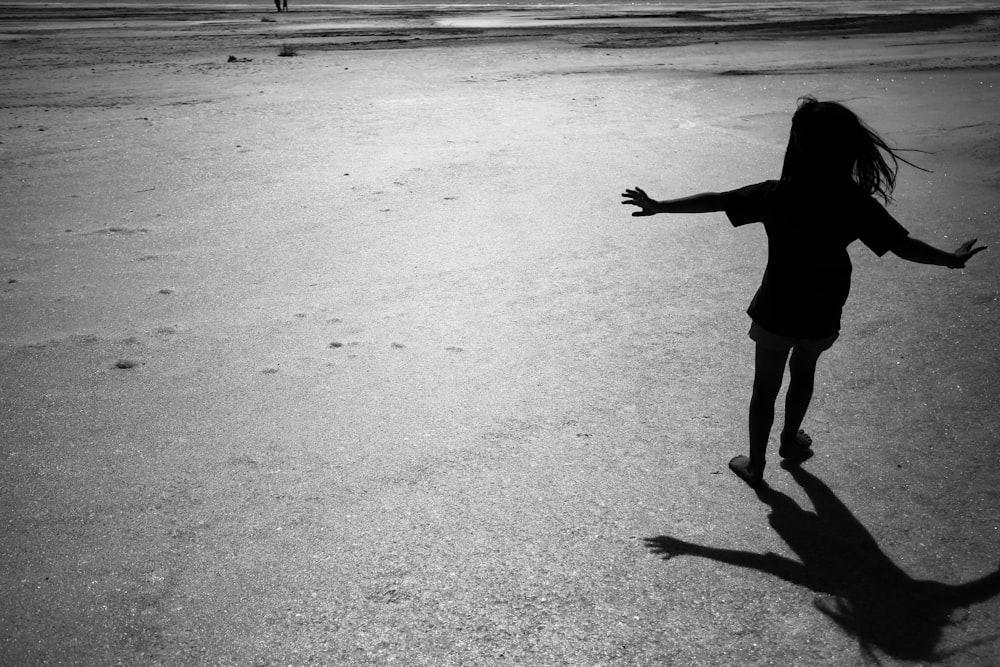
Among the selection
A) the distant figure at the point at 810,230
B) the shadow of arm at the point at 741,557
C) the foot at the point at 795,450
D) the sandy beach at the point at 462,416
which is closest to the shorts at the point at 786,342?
the distant figure at the point at 810,230

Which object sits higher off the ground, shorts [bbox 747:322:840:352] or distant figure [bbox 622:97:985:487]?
distant figure [bbox 622:97:985:487]

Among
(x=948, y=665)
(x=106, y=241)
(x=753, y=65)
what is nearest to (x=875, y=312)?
(x=948, y=665)

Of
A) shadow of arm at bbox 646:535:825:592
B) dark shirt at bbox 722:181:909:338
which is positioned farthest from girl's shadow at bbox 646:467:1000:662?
dark shirt at bbox 722:181:909:338

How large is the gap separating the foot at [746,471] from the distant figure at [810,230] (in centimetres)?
11

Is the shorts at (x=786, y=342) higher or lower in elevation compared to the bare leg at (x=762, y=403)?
higher

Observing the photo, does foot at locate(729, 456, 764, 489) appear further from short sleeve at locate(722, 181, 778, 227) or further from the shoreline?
the shoreline

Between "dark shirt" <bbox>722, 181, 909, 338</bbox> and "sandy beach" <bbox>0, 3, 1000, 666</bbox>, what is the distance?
772 mm

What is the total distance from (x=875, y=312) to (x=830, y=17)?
79.1 ft

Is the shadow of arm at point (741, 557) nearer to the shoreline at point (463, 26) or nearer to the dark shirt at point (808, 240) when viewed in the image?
the dark shirt at point (808, 240)

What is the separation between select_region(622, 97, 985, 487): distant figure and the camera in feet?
7.87

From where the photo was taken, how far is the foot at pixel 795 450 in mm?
3068

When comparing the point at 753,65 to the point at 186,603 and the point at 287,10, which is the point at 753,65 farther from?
the point at 287,10

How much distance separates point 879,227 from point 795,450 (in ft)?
3.54

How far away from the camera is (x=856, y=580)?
97.3 inches
